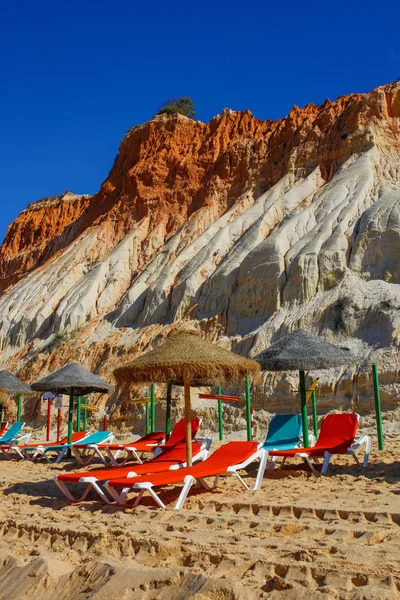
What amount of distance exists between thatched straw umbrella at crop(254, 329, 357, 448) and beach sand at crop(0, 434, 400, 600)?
308cm

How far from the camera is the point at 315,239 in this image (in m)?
23.4

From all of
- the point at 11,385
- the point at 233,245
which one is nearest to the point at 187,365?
the point at 11,385

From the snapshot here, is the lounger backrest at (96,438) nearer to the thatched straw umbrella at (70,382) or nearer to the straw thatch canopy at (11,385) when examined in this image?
the thatched straw umbrella at (70,382)

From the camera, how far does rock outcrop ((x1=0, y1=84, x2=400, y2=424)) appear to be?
21.0 m

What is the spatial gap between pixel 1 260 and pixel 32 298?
714 inches

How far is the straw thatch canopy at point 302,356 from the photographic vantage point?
34.9 ft

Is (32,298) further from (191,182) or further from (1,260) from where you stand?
(1,260)

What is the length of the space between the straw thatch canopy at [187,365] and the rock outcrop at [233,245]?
8154 mm

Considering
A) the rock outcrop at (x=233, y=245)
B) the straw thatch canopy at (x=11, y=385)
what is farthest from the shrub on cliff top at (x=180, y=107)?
the straw thatch canopy at (x=11, y=385)

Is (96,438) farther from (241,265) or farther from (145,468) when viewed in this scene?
(241,265)

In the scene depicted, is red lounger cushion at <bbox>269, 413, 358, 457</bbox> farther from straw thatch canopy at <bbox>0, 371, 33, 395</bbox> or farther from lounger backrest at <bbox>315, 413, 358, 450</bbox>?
straw thatch canopy at <bbox>0, 371, 33, 395</bbox>

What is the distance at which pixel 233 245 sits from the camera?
28562 mm

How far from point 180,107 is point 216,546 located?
43167 millimetres

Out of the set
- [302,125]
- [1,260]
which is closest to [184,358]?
[302,125]
